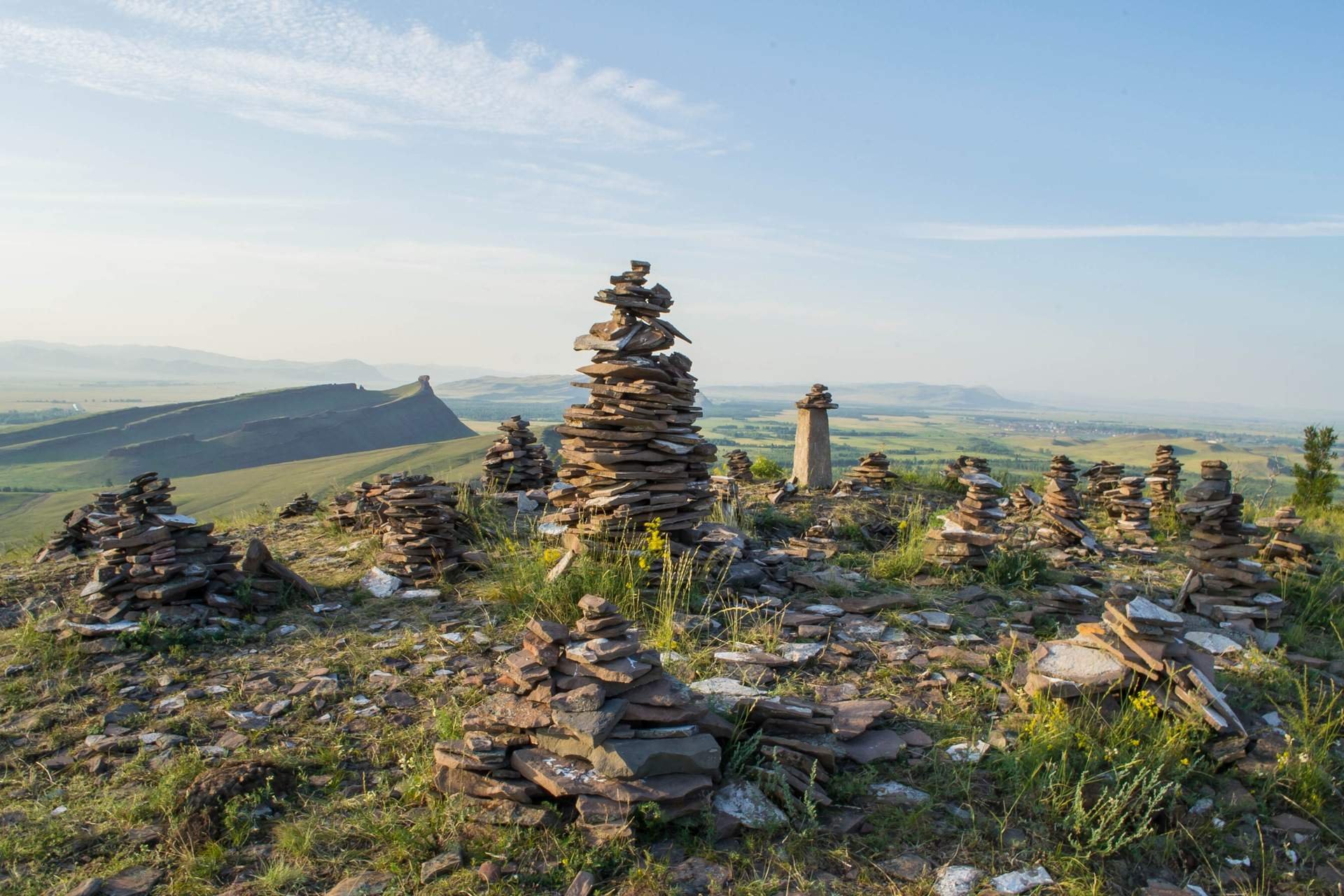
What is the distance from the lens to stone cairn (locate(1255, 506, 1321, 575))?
29.4ft

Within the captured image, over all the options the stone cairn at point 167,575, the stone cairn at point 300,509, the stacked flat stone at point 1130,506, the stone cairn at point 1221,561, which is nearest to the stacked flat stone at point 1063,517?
the stacked flat stone at point 1130,506

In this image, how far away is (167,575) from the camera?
22.4 feet

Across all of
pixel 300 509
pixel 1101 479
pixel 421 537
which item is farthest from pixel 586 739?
pixel 1101 479

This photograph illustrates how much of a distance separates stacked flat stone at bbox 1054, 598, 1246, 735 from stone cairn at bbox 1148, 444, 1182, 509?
958cm

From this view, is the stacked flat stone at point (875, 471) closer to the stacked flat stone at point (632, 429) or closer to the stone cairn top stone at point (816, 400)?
the stone cairn top stone at point (816, 400)

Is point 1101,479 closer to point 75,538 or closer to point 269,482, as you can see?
point 75,538

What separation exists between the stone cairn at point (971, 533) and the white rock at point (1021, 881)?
516 centimetres

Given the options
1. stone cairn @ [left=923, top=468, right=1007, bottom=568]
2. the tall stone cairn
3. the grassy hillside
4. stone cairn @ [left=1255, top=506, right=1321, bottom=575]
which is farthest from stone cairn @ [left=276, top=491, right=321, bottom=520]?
stone cairn @ [left=1255, top=506, right=1321, bottom=575]

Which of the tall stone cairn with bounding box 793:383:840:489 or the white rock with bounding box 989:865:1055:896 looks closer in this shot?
the white rock with bounding box 989:865:1055:896

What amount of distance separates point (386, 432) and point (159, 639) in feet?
206

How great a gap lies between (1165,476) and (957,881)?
524 inches

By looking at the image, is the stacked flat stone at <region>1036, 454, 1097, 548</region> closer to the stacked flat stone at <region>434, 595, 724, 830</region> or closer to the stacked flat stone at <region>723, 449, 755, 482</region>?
the stacked flat stone at <region>723, 449, 755, 482</region>

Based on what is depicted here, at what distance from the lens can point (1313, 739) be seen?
4.58 meters

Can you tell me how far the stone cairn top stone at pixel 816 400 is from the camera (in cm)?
1448
